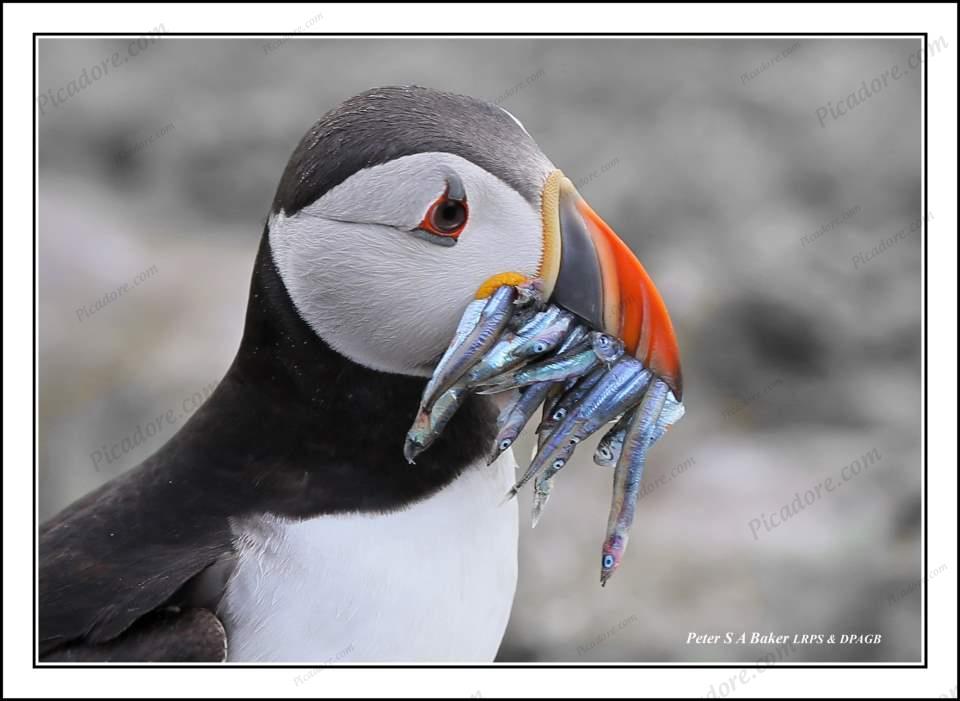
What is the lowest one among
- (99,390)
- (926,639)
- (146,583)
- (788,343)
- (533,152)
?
(788,343)

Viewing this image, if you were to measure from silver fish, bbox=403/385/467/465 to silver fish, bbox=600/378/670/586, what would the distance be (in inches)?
15.7

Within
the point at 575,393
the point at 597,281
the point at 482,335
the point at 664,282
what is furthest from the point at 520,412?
the point at 664,282

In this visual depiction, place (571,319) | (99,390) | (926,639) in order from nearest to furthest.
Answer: (571,319) → (926,639) → (99,390)

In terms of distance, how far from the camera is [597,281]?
2.58m

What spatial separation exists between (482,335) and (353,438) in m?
0.49

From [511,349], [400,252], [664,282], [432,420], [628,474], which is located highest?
[400,252]

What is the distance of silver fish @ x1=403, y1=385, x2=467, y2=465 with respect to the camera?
2613 mm

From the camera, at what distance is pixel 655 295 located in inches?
103

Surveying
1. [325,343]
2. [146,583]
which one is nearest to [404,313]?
[325,343]

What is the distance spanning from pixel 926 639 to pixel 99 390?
13.5ft

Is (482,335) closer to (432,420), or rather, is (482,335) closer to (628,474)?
(432,420)

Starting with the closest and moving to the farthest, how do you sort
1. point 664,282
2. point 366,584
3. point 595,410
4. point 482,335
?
point 482,335, point 595,410, point 366,584, point 664,282

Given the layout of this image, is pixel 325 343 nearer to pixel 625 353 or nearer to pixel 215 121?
pixel 625 353

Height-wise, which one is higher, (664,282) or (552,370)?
(552,370)
